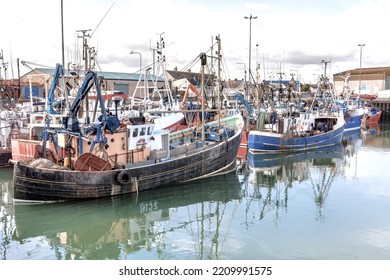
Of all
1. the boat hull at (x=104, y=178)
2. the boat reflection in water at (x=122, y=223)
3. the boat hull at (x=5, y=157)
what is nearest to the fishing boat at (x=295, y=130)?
the boat hull at (x=104, y=178)

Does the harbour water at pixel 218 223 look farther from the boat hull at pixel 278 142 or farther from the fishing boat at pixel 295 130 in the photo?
the fishing boat at pixel 295 130

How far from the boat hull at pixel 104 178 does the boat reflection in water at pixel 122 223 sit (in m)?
0.33

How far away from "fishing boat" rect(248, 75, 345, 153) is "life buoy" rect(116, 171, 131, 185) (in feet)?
40.7

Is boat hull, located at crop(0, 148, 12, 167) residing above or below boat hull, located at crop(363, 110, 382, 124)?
below

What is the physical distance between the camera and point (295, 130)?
26.8 meters

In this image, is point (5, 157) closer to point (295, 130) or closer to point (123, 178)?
point (123, 178)

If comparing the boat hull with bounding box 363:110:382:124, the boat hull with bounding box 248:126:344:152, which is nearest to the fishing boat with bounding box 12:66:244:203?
the boat hull with bounding box 248:126:344:152

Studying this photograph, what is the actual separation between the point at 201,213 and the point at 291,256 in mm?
4468

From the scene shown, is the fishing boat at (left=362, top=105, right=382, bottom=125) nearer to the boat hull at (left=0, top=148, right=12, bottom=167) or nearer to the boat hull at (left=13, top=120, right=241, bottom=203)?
the boat hull at (left=13, top=120, right=241, bottom=203)

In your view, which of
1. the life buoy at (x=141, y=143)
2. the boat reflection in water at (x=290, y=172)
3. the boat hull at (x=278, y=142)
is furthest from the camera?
the boat hull at (x=278, y=142)

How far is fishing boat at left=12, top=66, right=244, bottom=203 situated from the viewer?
42.1 feet

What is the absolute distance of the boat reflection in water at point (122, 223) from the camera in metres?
9.98
